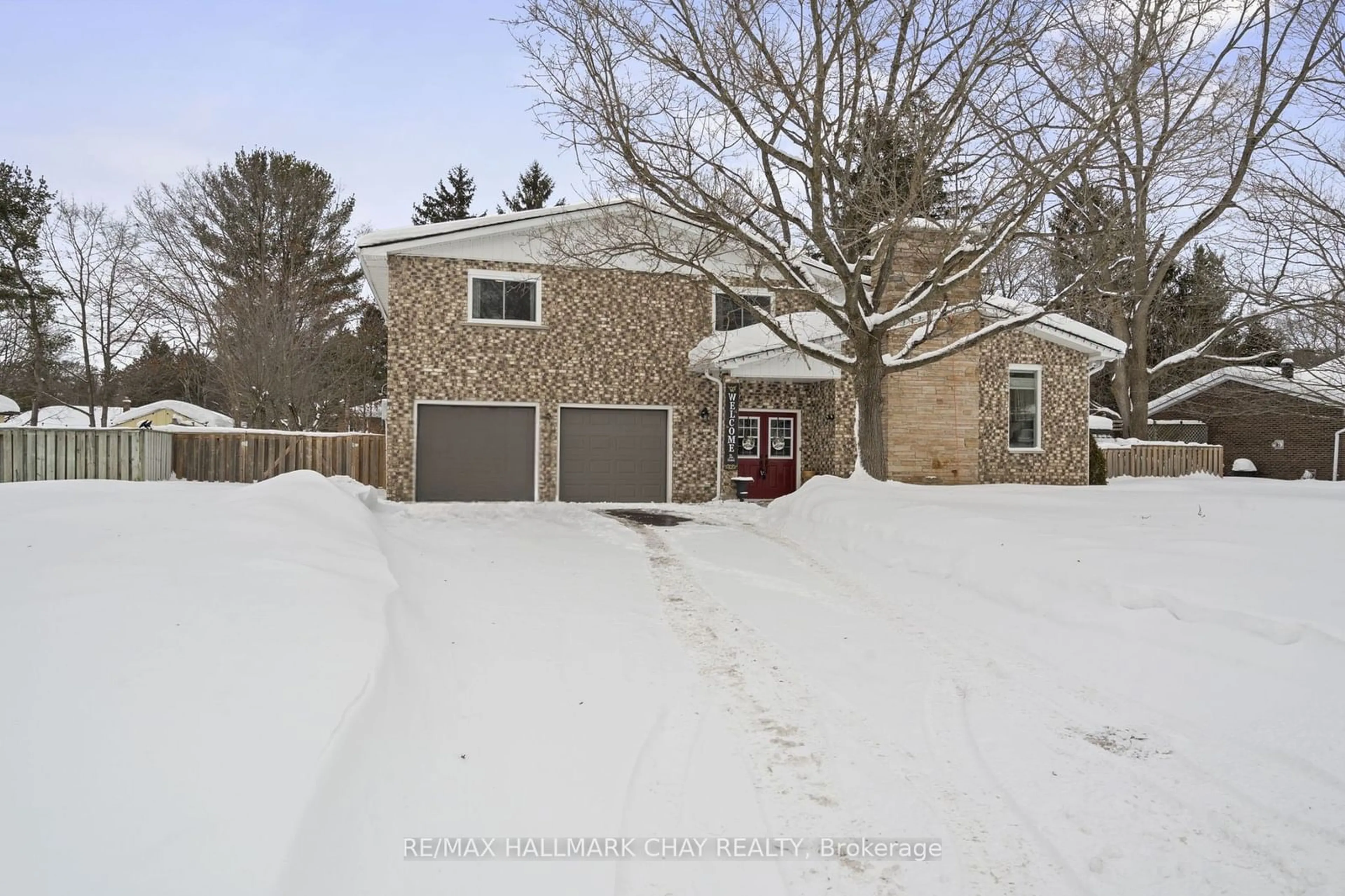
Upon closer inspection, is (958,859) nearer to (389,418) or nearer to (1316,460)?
(389,418)

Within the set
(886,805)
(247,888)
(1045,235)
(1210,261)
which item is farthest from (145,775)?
(1210,261)

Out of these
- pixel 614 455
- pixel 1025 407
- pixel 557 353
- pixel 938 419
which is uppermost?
pixel 557 353

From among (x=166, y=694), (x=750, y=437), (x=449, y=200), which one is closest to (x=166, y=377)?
(x=449, y=200)

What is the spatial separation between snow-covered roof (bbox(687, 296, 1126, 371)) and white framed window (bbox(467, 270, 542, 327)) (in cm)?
314

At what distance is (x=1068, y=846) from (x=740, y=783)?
4.03 ft

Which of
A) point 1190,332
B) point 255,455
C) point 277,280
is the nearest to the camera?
point 255,455

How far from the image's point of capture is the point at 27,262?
72.7 ft

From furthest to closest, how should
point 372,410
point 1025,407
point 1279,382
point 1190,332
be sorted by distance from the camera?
1. point 372,410
2. point 1190,332
3. point 1279,382
4. point 1025,407

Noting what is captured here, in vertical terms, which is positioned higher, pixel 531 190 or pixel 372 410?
pixel 531 190

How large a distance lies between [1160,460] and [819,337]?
1342cm

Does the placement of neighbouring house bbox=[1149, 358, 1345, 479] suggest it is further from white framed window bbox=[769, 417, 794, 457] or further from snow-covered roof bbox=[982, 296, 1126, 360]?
white framed window bbox=[769, 417, 794, 457]

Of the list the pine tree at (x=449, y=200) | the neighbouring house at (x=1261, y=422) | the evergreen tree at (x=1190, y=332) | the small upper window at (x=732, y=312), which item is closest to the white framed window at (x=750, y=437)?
the small upper window at (x=732, y=312)

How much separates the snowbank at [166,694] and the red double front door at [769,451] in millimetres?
10387

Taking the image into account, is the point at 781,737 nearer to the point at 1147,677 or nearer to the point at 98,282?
the point at 1147,677
